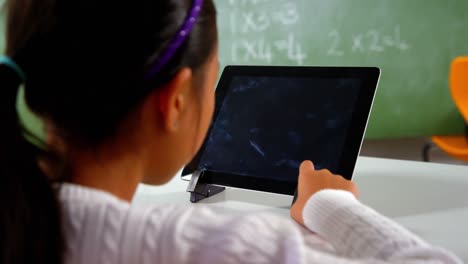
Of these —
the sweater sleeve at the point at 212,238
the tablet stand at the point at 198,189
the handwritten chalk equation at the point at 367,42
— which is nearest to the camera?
the sweater sleeve at the point at 212,238

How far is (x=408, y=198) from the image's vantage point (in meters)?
0.89

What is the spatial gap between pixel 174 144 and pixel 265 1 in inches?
72.7

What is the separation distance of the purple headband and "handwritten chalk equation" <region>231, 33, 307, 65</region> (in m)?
1.80

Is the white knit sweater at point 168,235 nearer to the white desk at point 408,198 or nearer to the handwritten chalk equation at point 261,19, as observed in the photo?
the white desk at point 408,198

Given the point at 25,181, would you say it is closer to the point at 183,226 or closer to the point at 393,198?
the point at 183,226

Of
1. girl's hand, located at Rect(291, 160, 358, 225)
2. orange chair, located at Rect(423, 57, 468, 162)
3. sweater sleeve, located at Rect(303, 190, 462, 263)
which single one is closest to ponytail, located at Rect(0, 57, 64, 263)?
sweater sleeve, located at Rect(303, 190, 462, 263)

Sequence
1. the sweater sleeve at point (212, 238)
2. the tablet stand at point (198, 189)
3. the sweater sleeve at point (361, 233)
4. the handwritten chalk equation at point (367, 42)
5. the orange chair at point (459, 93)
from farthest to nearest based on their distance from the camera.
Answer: the handwritten chalk equation at point (367, 42)
the orange chair at point (459, 93)
the tablet stand at point (198, 189)
the sweater sleeve at point (361, 233)
the sweater sleeve at point (212, 238)

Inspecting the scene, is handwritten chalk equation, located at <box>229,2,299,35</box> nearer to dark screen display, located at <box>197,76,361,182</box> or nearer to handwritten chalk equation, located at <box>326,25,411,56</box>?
handwritten chalk equation, located at <box>326,25,411,56</box>

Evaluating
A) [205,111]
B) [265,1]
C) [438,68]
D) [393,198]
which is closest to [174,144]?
[205,111]

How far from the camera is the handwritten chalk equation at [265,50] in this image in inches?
91.0

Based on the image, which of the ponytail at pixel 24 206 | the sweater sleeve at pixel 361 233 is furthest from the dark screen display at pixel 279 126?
the ponytail at pixel 24 206

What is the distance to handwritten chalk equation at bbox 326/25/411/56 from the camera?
2420 mm

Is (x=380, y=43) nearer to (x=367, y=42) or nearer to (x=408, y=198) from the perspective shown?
(x=367, y=42)

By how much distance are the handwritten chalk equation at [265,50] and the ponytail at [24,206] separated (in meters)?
1.90
